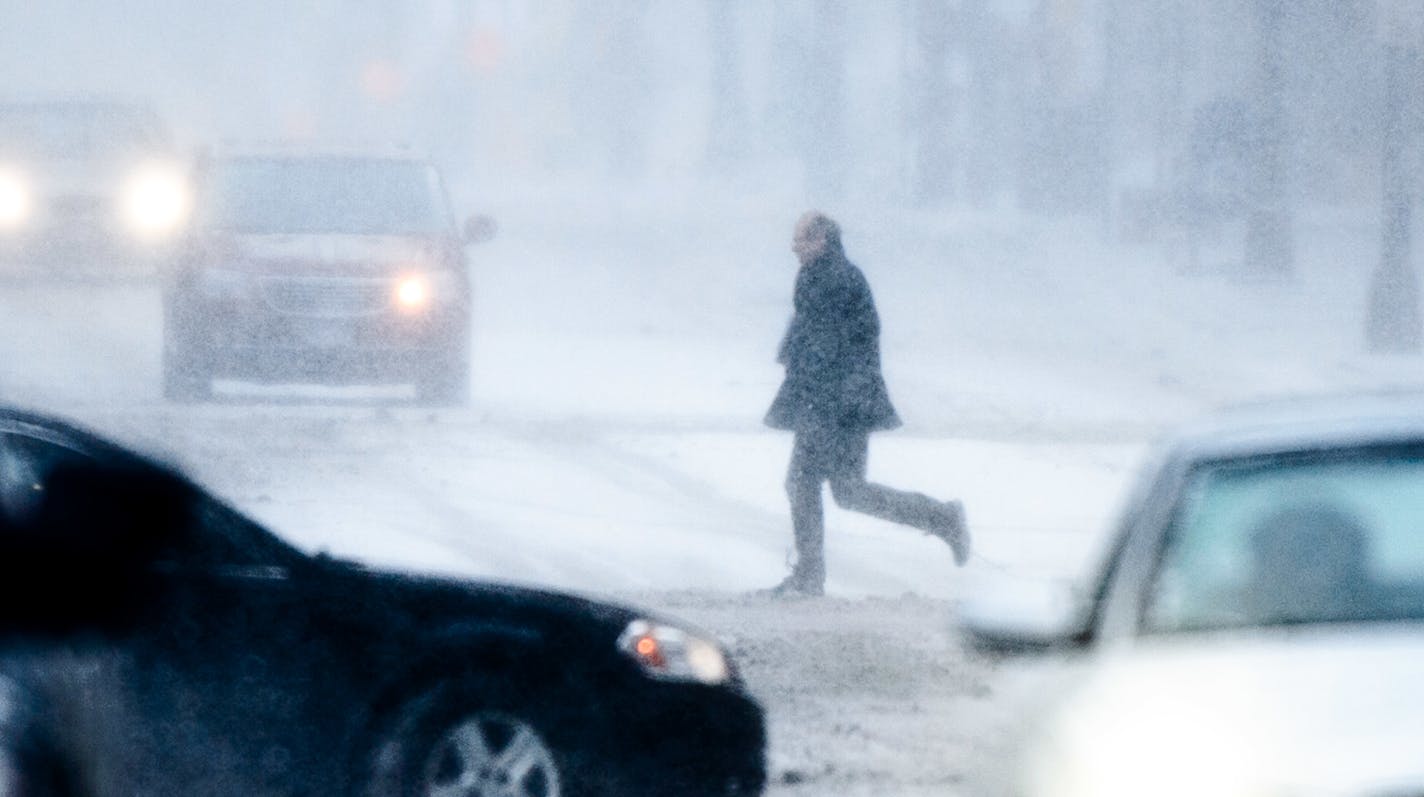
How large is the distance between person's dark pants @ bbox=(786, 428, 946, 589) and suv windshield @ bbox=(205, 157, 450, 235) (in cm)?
742

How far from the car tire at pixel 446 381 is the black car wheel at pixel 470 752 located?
40.2ft

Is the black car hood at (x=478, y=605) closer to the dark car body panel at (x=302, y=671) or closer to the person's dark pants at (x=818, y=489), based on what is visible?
the dark car body panel at (x=302, y=671)

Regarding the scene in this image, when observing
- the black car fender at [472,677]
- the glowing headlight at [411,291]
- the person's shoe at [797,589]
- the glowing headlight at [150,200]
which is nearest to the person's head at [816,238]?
the person's shoe at [797,589]

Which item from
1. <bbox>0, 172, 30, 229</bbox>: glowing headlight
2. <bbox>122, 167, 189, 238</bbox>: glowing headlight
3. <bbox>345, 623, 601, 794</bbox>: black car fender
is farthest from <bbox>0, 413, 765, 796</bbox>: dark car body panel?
<bbox>0, 172, 30, 229</bbox>: glowing headlight

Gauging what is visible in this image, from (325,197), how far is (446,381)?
1.53 meters

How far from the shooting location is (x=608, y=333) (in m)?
26.1

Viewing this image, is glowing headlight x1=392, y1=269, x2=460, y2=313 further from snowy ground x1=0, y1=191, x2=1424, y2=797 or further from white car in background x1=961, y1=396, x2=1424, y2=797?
white car in background x1=961, y1=396, x2=1424, y2=797

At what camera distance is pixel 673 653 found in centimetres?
646

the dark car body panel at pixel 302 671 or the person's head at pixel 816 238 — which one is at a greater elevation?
the person's head at pixel 816 238

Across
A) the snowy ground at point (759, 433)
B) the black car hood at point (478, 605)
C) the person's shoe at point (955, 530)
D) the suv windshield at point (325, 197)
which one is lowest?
the snowy ground at point (759, 433)

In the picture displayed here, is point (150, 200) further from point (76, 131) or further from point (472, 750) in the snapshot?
point (472, 750)

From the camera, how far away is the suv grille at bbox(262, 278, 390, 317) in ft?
58.0

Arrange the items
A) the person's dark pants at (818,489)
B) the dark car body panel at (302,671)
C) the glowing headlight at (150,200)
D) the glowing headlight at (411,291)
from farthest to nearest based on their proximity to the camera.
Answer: the glowing headlight at (150,200), the glowing headlight at (411,291), the person's dark pants at (818,489), the dark car body panel at (302,671)

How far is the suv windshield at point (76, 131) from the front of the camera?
84.2ft
